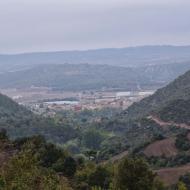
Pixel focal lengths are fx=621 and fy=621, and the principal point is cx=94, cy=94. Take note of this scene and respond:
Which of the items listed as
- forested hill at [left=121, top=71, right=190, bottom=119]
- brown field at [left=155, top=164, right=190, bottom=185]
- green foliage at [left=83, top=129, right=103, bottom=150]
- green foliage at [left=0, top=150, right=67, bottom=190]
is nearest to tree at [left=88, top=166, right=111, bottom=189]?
green foliage at [left=0, top=150, right=67, bottom=190]

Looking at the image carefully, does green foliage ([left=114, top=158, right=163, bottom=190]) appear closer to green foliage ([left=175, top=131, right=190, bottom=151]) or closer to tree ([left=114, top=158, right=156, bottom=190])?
tree ([left=114, top=158, right=156, bottom=190])

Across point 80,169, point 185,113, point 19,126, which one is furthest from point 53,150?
point 19,126

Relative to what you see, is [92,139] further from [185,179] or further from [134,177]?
[134,177]

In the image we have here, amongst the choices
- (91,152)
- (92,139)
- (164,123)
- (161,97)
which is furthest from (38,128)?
(91,152)

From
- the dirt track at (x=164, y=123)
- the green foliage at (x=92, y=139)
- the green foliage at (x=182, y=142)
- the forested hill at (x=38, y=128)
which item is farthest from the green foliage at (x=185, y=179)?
the forested hill at (x=38, y=128)

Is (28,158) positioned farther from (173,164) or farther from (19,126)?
(19,126)
